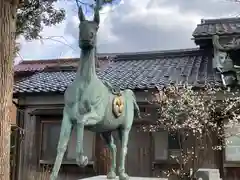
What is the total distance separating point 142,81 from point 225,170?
3696 mm

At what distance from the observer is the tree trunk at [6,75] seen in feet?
14.6

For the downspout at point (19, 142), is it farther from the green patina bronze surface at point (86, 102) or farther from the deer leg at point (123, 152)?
the green patina bronze surface at point (86, 102)

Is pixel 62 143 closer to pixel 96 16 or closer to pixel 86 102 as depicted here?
pixel 86 102

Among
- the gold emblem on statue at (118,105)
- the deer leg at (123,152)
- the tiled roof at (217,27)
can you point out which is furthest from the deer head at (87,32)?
the tiled roof at (217,27)

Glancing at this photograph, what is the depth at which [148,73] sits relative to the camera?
1240cm

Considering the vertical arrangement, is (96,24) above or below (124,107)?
above

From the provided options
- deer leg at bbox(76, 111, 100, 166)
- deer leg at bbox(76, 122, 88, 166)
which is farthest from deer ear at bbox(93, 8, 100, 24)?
deer leg at bbox(76, 122, 88, 166)

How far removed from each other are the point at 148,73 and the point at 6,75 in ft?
27.0

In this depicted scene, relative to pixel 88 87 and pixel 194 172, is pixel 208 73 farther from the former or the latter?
pixel 88 87

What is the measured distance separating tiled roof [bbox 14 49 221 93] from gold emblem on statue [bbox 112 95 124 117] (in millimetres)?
5528

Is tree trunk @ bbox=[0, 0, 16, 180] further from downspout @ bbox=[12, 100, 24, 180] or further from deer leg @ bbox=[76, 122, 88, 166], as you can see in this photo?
downspout @ bbox=[12, 100, 24, 180]

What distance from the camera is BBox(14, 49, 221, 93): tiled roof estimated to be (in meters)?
10.9

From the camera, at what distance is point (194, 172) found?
8.59 metres

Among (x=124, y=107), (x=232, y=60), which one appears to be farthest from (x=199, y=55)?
(x=124, y=107)
